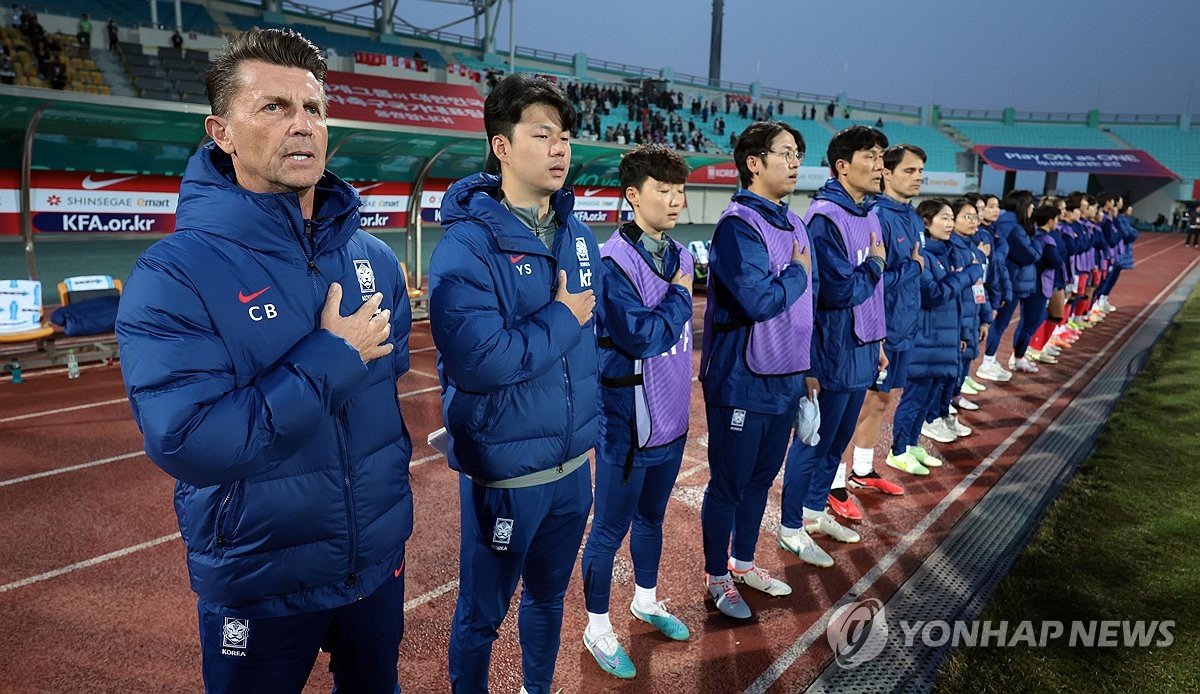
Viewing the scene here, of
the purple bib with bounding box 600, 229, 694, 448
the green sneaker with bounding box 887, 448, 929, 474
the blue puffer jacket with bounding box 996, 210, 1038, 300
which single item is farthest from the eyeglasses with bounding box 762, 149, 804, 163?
the blue puffer jacket with bounding box 996, 210, 1038, 300

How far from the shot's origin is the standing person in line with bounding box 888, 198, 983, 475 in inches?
224

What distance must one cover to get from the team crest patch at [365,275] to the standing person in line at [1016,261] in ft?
25.6

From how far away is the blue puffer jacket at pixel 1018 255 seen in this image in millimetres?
8133

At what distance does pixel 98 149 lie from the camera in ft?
33.0

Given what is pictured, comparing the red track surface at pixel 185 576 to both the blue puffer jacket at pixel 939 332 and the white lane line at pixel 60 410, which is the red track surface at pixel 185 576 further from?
the blue puffer jacket at pixel 939 332

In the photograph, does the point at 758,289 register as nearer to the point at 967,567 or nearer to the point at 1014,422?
the point at 967,567

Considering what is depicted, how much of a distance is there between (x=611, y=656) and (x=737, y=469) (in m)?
1.03

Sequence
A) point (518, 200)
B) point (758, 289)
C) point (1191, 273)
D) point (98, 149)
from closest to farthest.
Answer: point (518, 200) < point (758, 289) < point (98, 149) < point (1191, 273)

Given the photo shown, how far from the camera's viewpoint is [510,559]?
236cm

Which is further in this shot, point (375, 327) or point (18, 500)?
point (18, 500)

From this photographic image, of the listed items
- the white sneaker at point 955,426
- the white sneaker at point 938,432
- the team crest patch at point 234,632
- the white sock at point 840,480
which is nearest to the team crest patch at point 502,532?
the team crest patch at point 234,632

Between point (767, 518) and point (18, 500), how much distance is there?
5.12 meters

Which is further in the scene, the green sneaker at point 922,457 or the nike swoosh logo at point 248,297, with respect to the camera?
the green sneaker at point 922,457

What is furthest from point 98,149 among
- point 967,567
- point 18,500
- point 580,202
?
point 967,567
